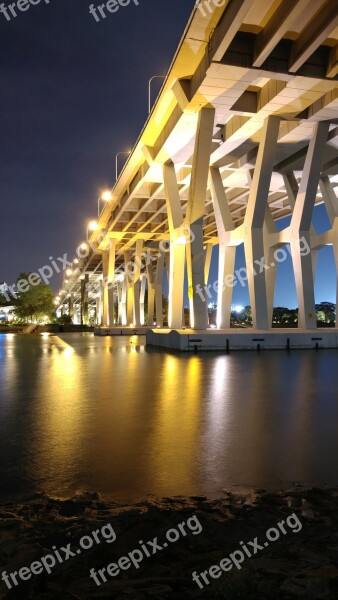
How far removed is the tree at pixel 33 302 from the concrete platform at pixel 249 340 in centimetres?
5208

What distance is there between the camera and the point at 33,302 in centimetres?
6925

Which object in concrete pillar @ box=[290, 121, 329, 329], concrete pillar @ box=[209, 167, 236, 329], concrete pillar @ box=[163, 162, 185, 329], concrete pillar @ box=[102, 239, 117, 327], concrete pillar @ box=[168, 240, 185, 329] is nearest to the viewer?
concrete pillar @ box=[290, 121, 329, 329]

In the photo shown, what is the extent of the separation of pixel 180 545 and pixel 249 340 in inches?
675

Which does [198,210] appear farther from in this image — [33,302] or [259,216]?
[33,302]

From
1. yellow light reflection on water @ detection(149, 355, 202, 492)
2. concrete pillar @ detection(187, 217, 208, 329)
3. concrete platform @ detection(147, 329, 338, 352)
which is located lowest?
yellow light reflection on water @ detection(149, 355, 202, 492)

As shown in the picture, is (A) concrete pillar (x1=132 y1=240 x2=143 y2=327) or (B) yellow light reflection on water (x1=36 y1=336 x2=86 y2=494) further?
(A) concrete pillar (x1=132 y1=240 x2=143 y2=327)

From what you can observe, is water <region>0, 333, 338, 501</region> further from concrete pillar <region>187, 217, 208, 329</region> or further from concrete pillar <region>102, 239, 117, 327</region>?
concrete pillar <region>102, 239, 117, 327</region>

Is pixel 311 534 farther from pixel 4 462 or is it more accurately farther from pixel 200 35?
pixel 200 35

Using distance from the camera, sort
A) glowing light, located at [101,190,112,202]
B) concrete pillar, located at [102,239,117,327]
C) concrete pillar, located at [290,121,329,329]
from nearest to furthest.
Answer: concrete pillar, located at [290,121,329,329] → glowing light, located at [101,190,112,202] → concrete pillar, located at [102,239,117,327]

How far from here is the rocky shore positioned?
7.12 feet

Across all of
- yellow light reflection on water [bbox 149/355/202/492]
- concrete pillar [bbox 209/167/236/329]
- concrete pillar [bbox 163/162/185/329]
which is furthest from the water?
concrete pillar [bbox 163/162/185/329]

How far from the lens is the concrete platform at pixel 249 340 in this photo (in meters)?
19.0

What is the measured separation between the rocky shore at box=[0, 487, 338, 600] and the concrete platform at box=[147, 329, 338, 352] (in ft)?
50.9

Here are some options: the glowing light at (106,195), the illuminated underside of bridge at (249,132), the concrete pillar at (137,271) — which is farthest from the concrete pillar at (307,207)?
the concrete pillar at (137,271)
